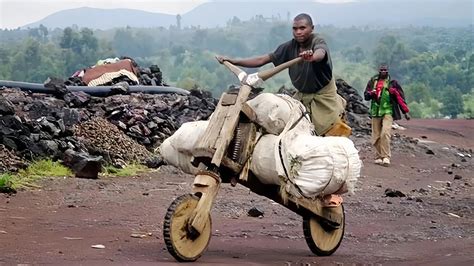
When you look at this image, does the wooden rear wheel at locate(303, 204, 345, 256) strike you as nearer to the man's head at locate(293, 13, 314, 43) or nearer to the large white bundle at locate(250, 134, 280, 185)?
the large white bundle at locate(250, 134, 280, 185)

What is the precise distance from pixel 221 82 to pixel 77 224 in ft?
204

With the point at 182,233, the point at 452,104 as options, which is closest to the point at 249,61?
the point at 182,233

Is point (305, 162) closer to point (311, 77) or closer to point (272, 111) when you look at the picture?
point (272, 111)

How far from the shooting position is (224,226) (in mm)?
10094

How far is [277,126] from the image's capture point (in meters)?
8.02

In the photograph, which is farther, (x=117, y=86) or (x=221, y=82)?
(x=221, y=82)

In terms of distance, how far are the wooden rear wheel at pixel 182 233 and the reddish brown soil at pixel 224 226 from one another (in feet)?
0.41

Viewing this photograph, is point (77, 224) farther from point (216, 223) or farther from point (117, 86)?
point (117, 86)

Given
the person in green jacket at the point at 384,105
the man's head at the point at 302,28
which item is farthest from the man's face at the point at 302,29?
the person in green jacket at the point at 384,105

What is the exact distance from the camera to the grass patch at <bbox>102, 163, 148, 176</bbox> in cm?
1412

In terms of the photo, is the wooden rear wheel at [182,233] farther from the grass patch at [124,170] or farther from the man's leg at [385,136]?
the man's leg at [385,136]

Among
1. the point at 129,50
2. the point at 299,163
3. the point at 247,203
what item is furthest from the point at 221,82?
the point at 299,163

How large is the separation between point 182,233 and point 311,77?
6.71ft

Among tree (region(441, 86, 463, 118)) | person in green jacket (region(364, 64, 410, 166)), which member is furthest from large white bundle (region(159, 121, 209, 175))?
tree (region(441, 86, 463, 118))
